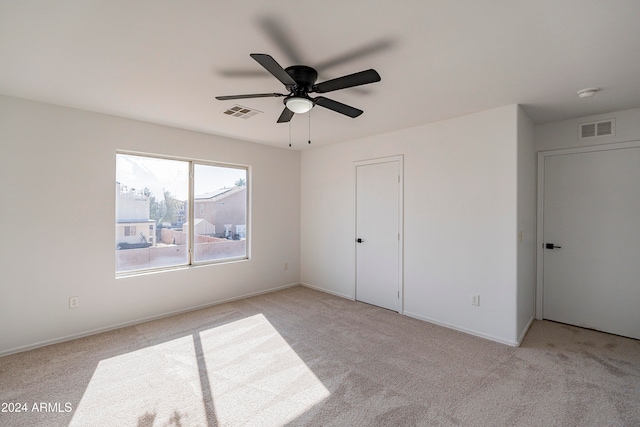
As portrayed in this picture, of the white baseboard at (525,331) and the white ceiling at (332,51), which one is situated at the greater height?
the white ceiling at (332,51)

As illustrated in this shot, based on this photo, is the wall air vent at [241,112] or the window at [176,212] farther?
the window at [176,212]

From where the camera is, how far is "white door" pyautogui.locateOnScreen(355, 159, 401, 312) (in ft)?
13.3

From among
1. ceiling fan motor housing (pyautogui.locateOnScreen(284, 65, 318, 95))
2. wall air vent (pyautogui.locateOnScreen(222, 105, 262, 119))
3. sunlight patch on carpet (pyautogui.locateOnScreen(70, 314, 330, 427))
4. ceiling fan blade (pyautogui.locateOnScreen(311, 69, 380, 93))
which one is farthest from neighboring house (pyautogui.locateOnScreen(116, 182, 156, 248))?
ceiling fan blade (pyautogui.locateOnScreen(311, 69, 380, 93))

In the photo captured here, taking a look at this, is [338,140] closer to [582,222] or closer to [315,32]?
[315,32]

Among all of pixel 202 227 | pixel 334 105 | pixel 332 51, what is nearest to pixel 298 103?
pixel 334 105

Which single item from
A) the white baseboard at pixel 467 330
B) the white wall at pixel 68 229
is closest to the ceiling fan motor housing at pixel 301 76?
the white wall at pixel 68 229

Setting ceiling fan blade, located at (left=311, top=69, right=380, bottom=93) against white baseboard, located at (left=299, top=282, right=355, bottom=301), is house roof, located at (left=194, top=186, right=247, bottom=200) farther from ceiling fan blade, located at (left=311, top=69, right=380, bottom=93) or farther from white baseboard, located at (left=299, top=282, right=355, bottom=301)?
ceiling fan blade, located at (left=311, top=69, right=380, bottom=93)

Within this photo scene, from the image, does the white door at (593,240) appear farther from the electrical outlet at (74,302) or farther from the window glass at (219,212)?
the electrical outlet at (74,302)

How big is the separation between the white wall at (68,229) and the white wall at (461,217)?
9.40 feet

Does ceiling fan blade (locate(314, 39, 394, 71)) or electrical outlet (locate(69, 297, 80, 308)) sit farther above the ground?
ceiling fan blade (locate(314, 39, 394, 71))

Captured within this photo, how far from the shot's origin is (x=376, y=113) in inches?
130

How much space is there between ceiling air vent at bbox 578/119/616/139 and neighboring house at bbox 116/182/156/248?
215 inches

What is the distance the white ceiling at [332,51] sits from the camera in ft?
5.33

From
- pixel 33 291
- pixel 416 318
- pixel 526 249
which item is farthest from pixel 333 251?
pixel 33 291
